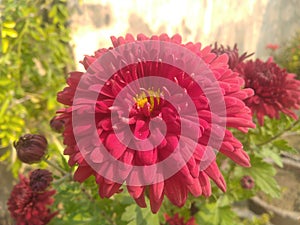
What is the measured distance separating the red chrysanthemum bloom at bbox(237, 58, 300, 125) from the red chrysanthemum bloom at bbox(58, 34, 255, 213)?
313mm

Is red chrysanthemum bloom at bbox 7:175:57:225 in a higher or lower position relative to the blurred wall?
lower

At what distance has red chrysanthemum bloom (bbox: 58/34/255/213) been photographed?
0.64 m

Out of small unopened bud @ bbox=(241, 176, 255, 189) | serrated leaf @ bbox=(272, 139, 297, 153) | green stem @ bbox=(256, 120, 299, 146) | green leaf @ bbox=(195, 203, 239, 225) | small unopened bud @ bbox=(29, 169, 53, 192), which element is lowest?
green leaf @ bbox=(195, 203, 239, 225)

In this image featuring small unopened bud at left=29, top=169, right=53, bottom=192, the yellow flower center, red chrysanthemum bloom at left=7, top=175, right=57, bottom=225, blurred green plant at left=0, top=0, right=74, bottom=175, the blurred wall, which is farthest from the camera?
the blurred wall

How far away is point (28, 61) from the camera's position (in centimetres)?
211

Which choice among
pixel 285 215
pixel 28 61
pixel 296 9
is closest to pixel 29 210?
pixel 28 61

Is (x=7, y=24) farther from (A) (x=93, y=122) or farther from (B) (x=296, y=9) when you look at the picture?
(B) (x=296, y=9)

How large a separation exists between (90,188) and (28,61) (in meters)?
1.29

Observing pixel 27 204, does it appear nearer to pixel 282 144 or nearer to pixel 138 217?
pixel 138 217

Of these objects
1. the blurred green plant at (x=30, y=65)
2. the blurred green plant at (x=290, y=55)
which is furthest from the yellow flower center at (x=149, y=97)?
the blurred green plant at (x=290, y=55)

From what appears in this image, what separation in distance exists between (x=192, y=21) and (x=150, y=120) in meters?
2.71

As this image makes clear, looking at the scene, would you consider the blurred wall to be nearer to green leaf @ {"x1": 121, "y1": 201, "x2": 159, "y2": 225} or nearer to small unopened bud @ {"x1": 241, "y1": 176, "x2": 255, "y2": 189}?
small unopened bud @ {"x1": 241, "y1": 176, "x2": 255, "y2": 189}

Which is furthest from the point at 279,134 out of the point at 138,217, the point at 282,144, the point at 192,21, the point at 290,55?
the point at 290,55

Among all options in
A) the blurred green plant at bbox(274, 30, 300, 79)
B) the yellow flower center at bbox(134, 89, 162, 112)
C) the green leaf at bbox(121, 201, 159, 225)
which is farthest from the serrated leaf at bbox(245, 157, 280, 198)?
the blurred green plant at bbox(274, 30, 300, 79)
